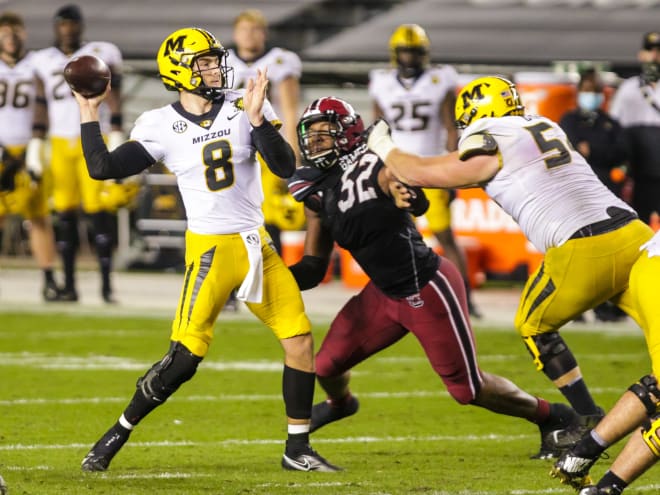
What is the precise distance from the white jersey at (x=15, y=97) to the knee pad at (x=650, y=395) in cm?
689

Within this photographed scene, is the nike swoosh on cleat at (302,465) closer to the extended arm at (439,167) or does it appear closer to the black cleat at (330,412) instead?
the black cleat at (330,412)

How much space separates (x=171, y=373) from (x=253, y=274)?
478 mm

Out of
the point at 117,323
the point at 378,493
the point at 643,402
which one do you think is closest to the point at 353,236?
the point at 378,493

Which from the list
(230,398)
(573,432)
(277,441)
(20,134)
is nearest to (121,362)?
(230,398)

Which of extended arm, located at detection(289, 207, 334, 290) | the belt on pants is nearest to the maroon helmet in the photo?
extended arm, located at detection(289, 207, 334, 290)

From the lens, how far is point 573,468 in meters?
4.67

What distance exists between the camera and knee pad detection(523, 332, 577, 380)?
544cm

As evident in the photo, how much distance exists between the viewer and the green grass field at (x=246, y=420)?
518cm

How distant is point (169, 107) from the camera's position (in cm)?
569

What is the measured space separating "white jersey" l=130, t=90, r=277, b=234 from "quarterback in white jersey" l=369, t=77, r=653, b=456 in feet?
2.49

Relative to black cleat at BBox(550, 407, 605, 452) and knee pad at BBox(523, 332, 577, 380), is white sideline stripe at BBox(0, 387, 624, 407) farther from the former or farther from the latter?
knee pad at BBox(523, 332, 577, 380)

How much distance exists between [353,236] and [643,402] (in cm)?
143

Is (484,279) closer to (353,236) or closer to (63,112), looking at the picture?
(63,112)

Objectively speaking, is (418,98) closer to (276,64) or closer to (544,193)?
(276,64)
